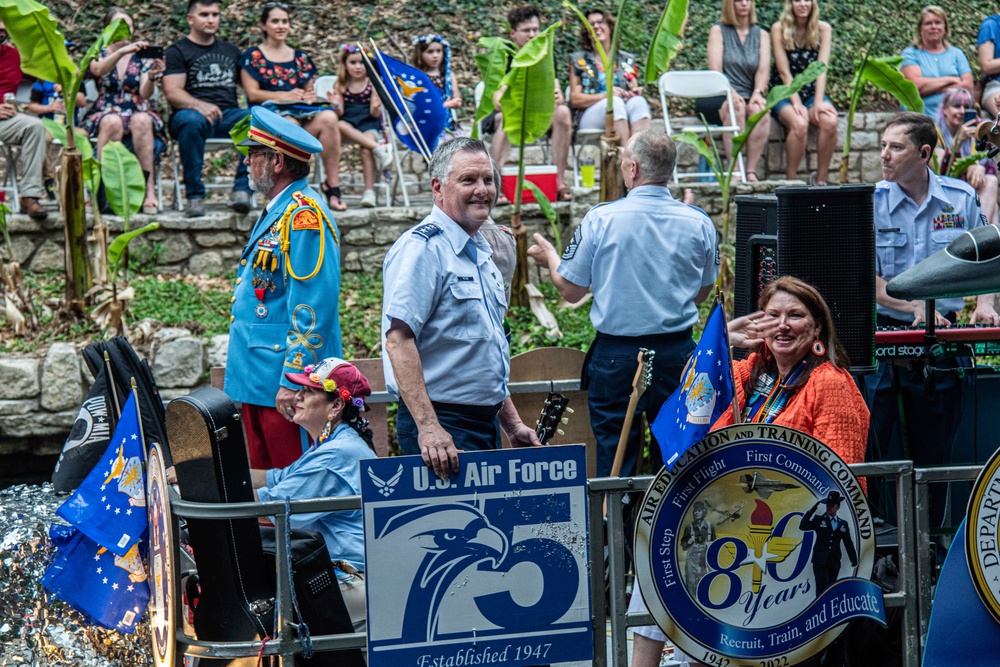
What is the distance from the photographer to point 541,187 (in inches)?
396

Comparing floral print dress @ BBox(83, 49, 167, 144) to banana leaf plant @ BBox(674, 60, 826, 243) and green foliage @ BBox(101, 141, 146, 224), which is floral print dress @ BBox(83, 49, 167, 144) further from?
banana leaf plant @ BBox(674, 60, 826, 243)

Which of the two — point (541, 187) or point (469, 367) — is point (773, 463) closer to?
point (469, 367)

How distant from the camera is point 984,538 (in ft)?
11.4

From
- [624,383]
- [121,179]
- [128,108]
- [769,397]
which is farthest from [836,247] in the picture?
[128,108]

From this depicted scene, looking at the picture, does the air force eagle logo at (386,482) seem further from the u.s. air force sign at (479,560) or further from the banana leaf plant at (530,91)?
the banana leaf plant at (530,91)

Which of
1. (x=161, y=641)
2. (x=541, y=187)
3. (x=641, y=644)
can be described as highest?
(x=541, y=187)

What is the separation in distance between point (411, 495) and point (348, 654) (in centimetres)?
67

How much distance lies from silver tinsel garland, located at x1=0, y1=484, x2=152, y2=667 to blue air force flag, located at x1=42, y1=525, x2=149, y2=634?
313 mm

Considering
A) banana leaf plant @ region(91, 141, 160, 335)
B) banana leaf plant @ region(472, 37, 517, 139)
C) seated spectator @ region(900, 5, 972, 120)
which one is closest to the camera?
banana leaf plant @ region(91, 141, 160, 335)

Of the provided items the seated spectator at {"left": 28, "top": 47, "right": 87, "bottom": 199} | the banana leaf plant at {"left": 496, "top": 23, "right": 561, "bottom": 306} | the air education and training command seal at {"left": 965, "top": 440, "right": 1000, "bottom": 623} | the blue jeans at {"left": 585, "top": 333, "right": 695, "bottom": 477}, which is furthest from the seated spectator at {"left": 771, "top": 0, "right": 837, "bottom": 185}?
the air education and training command seal at {"left": 965, "top": 440, "right": 1000, "bottom": 623}

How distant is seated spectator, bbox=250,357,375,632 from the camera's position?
3.89 metres

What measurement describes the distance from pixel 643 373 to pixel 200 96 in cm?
631

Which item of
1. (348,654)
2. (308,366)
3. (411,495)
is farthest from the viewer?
(308,366)

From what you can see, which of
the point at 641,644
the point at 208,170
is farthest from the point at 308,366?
the point at 208,170
